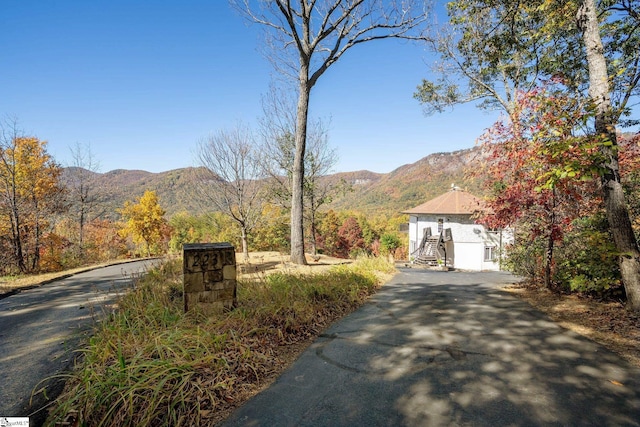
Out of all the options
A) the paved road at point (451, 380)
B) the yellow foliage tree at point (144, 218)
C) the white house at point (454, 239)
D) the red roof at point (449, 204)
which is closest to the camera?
the paved road at point (451, 380)

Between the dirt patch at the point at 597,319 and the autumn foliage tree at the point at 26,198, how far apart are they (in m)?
19.0

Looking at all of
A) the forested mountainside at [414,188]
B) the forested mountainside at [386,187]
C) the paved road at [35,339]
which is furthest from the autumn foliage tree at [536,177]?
the forested mountainside at [414,188]

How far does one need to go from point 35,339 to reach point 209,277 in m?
2.59

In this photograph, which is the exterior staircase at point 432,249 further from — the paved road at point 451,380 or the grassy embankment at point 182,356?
the grassy embankment at point 182,356

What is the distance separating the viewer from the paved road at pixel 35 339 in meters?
2.76

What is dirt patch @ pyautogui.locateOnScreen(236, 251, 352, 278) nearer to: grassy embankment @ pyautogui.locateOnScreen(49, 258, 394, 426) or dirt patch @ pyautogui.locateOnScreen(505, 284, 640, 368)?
grassy embankment @ pyautogui.locateOnScreen(49, 258, 394, 426)

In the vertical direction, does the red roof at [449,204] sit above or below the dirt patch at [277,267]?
above

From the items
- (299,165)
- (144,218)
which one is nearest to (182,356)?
(299,165)

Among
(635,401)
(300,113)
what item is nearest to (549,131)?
(635,401)

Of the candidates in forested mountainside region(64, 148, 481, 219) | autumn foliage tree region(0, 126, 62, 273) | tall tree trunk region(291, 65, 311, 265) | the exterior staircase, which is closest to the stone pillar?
tall tree trunk region(291, 65, 311, 265)

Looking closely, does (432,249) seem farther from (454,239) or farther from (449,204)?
(449,204)

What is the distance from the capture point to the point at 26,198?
47.1ft

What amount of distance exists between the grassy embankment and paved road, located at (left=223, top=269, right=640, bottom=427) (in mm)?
295

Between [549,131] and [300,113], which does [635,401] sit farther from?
[300,113]
